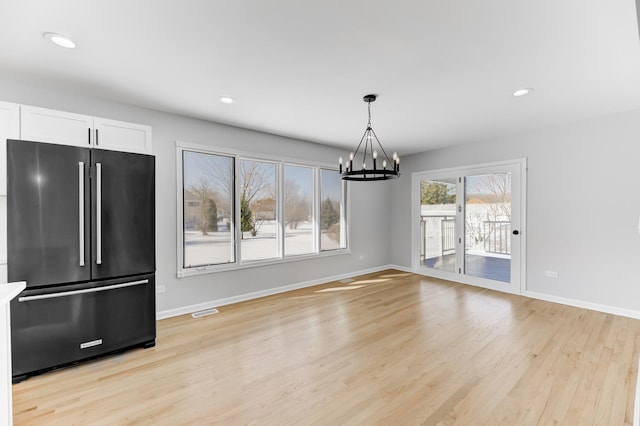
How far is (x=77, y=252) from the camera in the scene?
8.42 feet

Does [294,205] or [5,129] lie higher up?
[5,129]

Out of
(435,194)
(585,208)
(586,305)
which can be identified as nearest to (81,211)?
(435,194)

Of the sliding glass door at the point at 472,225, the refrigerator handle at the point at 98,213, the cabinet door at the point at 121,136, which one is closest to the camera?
the refrigerator handle at the point at 98,213

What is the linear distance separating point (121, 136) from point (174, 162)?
0.96 metres

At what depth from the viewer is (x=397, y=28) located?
6.77 ft

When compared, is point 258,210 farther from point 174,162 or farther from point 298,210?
point 174,162

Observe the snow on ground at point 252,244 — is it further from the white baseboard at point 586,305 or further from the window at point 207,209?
the white baseboard at point 586,305

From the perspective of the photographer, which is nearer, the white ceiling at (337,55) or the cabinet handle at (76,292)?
the white ceiling at (337,55)

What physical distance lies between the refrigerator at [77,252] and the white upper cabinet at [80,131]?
165 millimetres

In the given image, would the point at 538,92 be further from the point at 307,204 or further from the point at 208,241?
the point at 208,241

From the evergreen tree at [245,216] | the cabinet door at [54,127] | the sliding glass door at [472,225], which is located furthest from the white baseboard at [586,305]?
the cabinet door at [54,127]

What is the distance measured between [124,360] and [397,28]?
142 inches

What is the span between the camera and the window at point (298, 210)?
511cm

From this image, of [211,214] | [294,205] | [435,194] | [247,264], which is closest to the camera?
[211,214]
